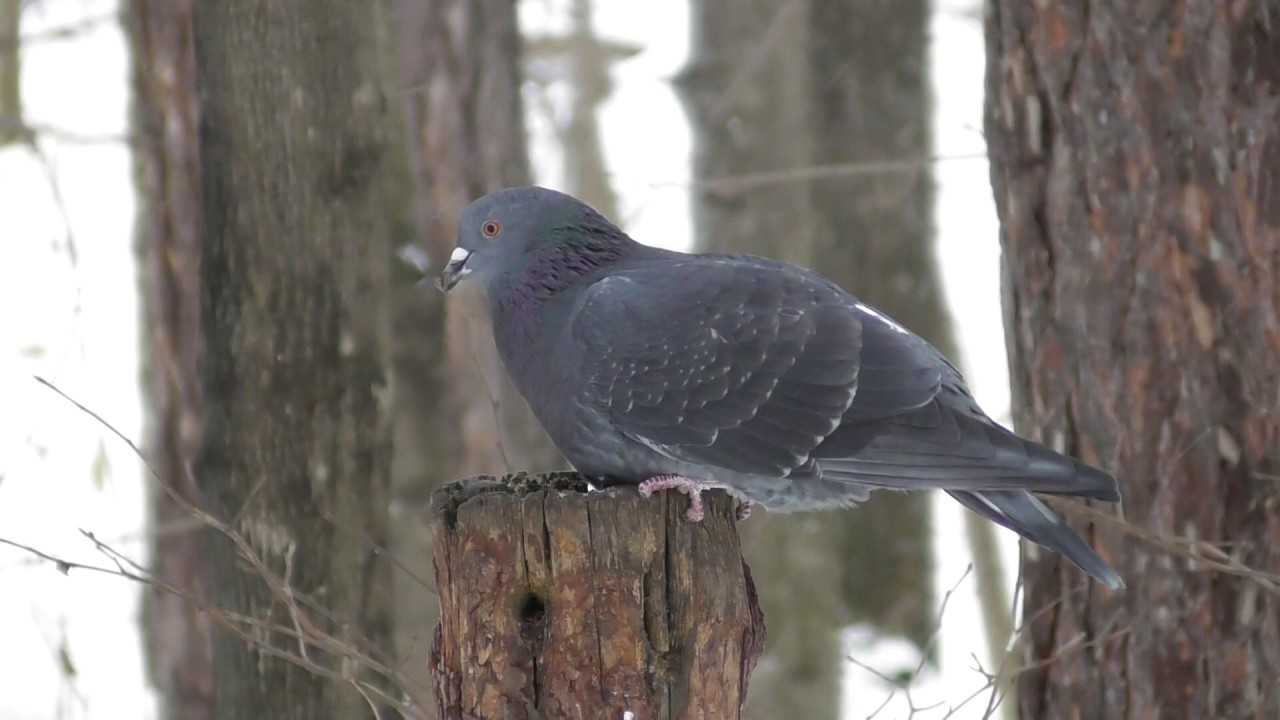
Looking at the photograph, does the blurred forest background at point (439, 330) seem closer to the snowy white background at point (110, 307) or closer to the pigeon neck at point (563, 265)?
the pigeon neck at point (563, 265)

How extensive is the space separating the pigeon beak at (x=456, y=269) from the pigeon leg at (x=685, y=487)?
3.37 feet

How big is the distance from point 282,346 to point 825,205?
6258 millimetres

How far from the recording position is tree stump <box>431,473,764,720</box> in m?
2.96

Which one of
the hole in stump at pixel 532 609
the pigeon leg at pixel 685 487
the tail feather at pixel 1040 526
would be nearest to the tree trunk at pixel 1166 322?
the tail feather at pixel 1040 526

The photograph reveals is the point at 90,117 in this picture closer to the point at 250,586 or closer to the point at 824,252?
the point at 824,252

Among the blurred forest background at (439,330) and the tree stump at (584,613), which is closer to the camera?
the tree stump at (584,613)

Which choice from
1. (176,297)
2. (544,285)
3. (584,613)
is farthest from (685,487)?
(176,297)

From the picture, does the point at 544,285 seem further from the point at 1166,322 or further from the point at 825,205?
the point at 825,205

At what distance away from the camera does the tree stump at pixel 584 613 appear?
9.70 feet

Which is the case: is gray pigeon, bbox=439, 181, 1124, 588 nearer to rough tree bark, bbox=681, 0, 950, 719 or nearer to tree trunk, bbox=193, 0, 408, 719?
tree trunk, bbox=193, 0, 408, 719

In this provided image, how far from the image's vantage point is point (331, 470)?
14.5 ft

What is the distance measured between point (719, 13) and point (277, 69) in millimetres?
5457

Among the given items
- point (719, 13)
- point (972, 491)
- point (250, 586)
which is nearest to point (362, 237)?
point (250, 586)

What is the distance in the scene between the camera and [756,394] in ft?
12.4
